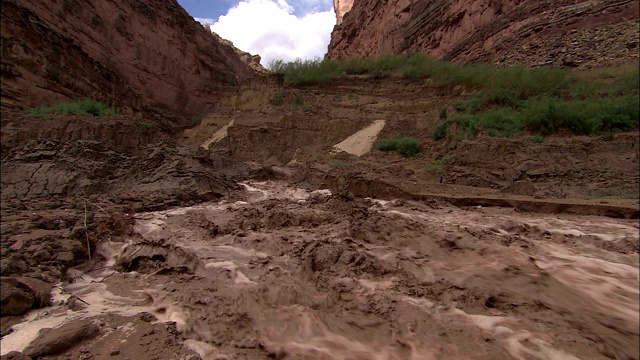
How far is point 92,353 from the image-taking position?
2.34m

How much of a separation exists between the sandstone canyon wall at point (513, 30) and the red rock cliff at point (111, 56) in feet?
51.6

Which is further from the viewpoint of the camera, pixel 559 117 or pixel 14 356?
pixel 559 117

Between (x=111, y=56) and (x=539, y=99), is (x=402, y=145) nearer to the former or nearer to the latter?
(x=539, y=99)

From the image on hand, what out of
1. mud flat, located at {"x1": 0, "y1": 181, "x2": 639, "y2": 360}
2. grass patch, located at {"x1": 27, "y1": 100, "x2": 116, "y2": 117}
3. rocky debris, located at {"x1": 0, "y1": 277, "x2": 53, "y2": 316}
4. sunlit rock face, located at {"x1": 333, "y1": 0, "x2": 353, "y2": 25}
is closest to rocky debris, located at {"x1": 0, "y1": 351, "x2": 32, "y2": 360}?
mud flat, located at {"x1": 0, "y1": 181, "x2": 639, "y2": 360}

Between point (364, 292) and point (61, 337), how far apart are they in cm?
261

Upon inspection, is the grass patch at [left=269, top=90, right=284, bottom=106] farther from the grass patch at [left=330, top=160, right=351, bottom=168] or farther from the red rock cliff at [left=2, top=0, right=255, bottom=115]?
the grass patch at [left=330, top=160, right=351, bottom=168]

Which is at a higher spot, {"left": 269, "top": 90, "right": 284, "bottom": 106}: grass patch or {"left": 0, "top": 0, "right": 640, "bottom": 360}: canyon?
{"left": 269, "top": 90, "right": 284, "bottom": 106}: grass patch

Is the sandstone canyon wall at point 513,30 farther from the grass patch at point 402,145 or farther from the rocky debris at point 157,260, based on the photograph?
the rocky debris at point 157,260

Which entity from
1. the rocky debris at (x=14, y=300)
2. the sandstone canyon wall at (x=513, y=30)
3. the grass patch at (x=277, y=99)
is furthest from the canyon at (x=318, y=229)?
the grass patch at (x=277, y=99)

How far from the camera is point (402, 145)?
12.1 meters

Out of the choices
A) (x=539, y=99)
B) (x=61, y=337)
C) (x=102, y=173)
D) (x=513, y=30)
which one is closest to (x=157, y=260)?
(x=61, y=337)

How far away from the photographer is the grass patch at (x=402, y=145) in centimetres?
1191

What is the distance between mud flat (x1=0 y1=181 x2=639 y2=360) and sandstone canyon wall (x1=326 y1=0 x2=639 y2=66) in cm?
1171

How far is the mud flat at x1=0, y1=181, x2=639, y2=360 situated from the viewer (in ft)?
8.18
